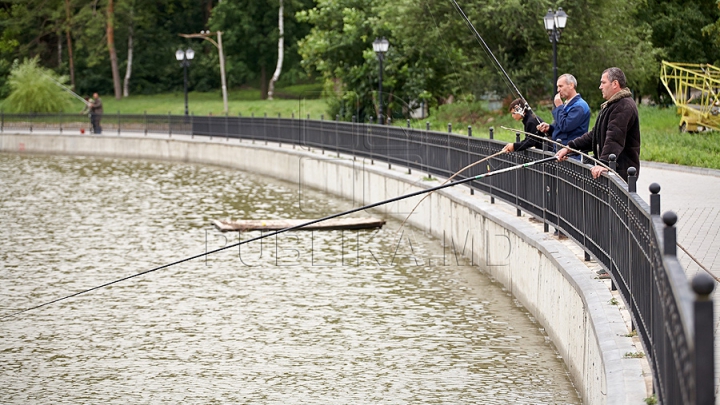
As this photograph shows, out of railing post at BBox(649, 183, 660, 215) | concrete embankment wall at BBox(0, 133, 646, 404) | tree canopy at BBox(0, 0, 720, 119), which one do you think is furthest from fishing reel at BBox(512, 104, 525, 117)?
tree canopy at BBox(0, 0, 720, 119)

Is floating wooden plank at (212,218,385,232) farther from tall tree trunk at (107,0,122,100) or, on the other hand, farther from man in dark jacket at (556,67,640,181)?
tall tree trunk at (107,0,122,100)

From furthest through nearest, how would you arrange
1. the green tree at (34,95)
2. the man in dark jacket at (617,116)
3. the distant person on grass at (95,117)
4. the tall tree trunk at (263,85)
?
the tall tree trunk at (263,85)
the green tree at (34,95)
the distant person on grass at (95,117)
the man in dark jacket at (617,116)

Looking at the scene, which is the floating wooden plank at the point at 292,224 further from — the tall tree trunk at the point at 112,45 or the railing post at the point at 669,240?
the tall tree trunk at the point at 112,45

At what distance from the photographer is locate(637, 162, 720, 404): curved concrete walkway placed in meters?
9.82

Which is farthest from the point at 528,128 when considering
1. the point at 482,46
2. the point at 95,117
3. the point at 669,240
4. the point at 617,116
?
the point at 95,117

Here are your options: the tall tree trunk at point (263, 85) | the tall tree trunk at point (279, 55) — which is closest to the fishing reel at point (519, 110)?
the tall tree trunk at point (279, 55)

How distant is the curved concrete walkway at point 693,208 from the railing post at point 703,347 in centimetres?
226

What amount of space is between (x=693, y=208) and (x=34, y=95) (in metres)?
42.3

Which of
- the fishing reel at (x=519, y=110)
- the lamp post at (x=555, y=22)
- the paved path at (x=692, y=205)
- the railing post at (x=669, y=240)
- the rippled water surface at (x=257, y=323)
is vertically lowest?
the rippled water surface at (x=257, y=323)

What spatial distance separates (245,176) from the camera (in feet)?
95.2

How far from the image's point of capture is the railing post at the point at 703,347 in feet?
12.1

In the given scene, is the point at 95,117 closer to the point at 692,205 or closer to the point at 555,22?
the point at 555,22

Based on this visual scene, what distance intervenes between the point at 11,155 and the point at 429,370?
32.2 meters

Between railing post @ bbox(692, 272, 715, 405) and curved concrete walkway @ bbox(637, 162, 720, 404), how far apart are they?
7.42 feet
